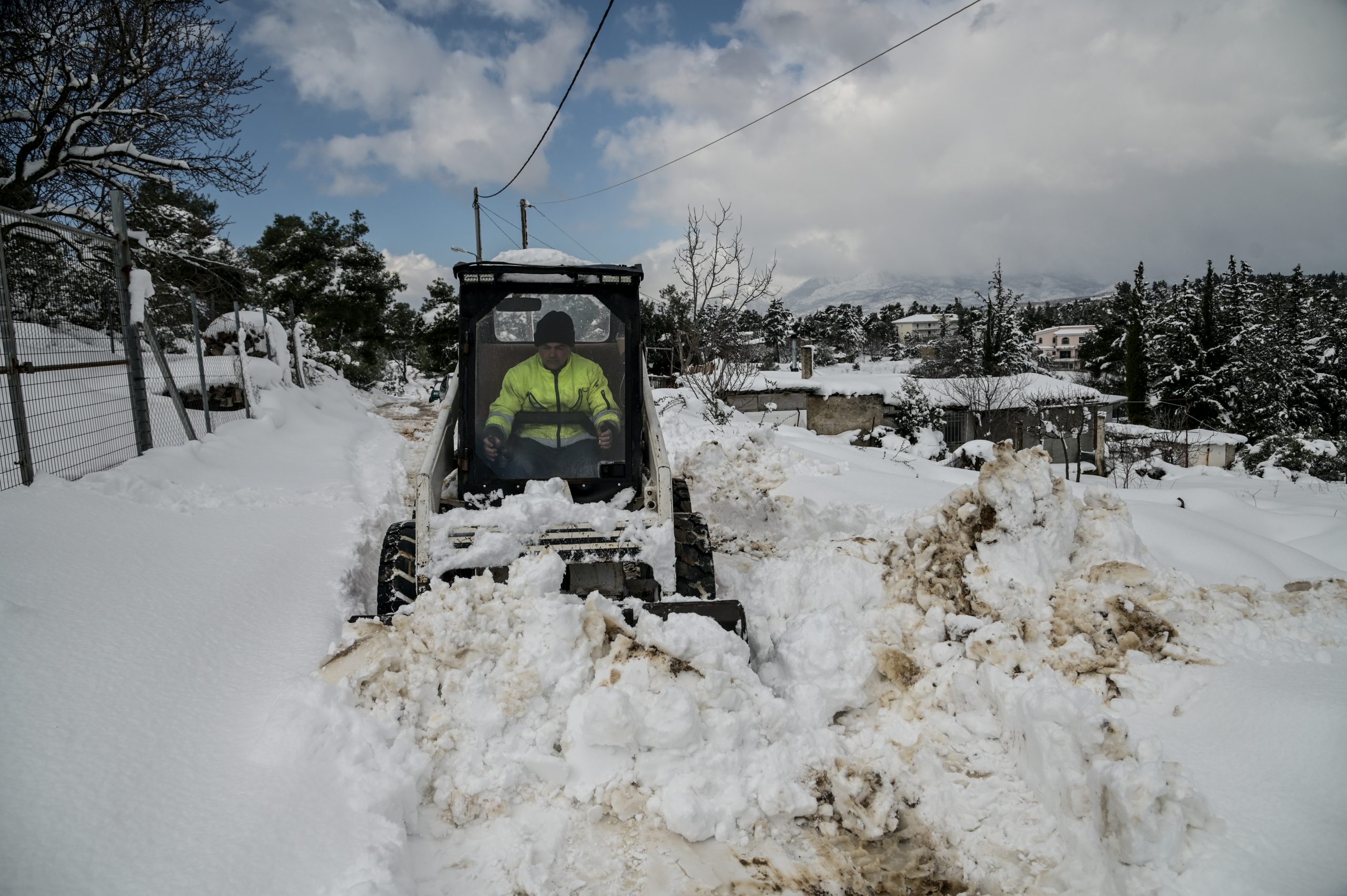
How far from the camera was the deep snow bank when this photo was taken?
7.63ft

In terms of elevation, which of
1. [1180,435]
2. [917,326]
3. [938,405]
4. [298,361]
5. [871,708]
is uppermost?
[917,326]

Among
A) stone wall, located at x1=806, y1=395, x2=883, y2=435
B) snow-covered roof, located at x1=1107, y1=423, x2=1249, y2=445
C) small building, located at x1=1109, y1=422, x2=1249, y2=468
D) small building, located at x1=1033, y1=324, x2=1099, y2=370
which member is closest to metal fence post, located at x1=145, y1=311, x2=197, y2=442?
small building, located at x1=1109, y1=422, x2=1249, y2=468

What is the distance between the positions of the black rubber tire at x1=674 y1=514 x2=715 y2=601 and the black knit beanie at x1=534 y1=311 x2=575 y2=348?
4.67 feet

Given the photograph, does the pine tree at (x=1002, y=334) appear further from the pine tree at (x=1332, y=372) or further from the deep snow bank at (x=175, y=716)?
the deep snow bank at (x=175, y=716)

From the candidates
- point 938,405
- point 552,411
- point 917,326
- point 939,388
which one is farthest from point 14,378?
point 917,326

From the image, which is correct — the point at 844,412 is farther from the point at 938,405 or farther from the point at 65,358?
the point at 65,358

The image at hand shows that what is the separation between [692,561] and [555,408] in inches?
54.6

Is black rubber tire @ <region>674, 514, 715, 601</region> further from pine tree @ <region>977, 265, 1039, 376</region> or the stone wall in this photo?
pine tree @ <region>977, 265, 1039, 376</region>

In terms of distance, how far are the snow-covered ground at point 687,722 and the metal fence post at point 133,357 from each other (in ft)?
5.83

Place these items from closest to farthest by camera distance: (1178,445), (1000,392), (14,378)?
(14,378), (1178,445), (1000,392)

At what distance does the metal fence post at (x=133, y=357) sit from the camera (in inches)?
252

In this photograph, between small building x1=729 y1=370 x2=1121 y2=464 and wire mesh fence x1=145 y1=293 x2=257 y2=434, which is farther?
small building x1=729 y1=370 x2=1121 y2=464

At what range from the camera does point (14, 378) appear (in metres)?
4.64

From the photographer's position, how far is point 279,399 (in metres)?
12.9
